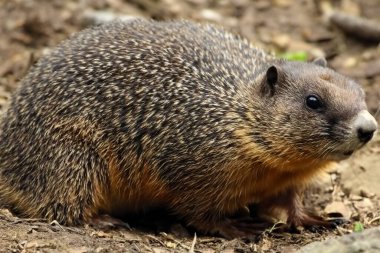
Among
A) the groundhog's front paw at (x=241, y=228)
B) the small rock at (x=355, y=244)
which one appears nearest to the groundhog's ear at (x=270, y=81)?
the groundhog's front paw at (x=241, y=228)

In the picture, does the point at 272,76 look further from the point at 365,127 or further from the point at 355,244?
the point at 355,244

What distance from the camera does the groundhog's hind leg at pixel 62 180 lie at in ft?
24.4

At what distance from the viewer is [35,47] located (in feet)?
36.7

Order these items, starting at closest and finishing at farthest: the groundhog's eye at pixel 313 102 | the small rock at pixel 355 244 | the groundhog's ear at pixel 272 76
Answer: the small rock at pixel 355 244 → the groundhog's eye at pixel 313 102 → the groundhog's ear at pixel 272 76

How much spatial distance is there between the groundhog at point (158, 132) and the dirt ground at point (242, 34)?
38 cm

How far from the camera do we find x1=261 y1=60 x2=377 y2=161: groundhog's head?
663cm

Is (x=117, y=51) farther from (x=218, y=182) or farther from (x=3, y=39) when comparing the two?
(x=3, y=39)

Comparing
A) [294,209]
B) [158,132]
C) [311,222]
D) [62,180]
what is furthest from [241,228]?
[62,180]

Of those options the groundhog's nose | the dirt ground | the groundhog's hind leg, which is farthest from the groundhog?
the groundhog's nose

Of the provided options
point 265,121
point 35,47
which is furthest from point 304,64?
point 35,47

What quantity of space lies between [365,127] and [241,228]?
6.24 feet

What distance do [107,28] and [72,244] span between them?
263cm

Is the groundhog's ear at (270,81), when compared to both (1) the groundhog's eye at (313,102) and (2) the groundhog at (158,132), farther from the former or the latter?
(1) the groundhog's eye at (313,102)

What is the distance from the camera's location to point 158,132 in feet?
24.6
